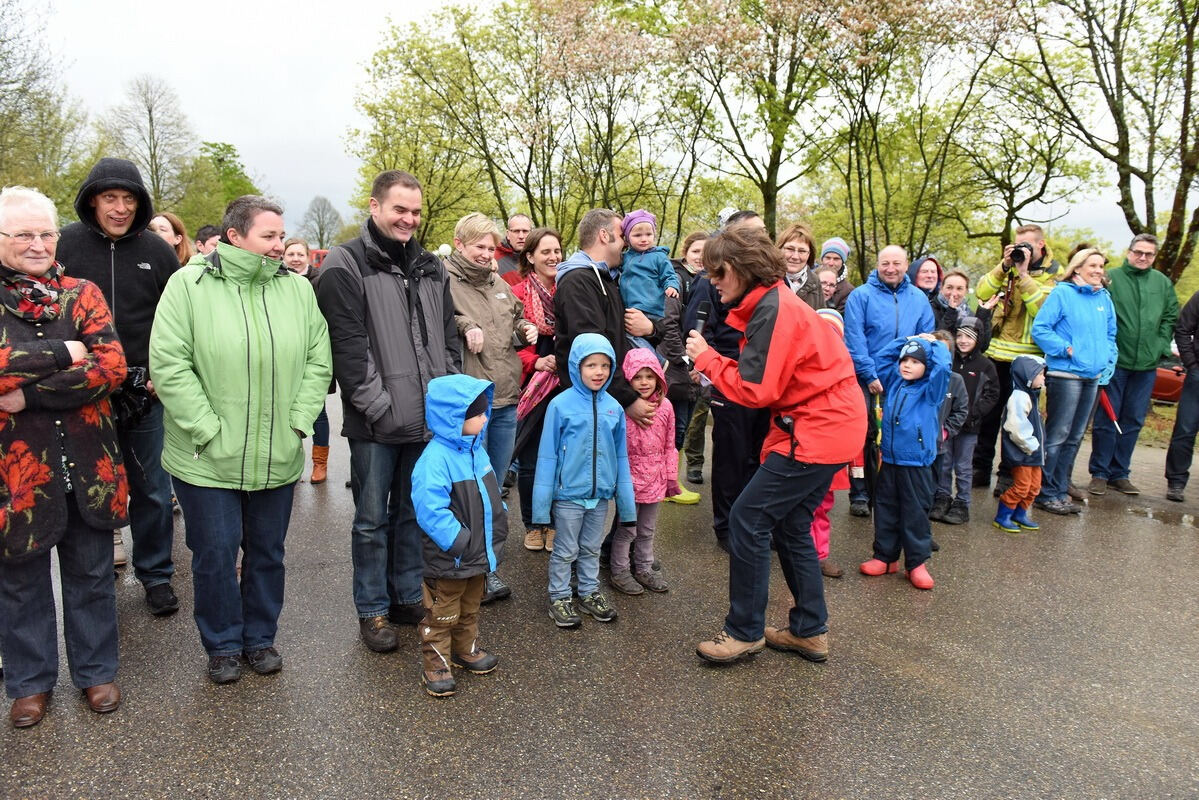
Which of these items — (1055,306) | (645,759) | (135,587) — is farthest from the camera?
(1055,306)

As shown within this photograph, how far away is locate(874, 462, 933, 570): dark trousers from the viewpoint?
4.81m

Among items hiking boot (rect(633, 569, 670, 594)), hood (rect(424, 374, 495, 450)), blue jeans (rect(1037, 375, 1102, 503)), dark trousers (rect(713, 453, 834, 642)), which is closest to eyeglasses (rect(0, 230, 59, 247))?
hood (rect(424, 374, 495, 450))

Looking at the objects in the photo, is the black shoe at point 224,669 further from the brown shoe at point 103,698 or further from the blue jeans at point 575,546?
the blue jeans at point 575,546

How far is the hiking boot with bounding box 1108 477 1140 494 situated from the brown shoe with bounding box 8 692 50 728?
28.9 feet

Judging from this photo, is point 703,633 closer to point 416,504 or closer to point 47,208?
point 416,504

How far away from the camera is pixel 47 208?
298cm

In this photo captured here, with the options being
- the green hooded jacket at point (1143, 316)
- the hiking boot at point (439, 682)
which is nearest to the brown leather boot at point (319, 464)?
the hiking boot at point (439, 682)

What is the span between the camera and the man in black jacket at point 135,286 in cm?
366

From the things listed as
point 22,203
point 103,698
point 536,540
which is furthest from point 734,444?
point 22,203

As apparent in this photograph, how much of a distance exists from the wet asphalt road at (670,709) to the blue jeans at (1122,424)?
3.18 meters

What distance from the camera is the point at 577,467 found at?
13.4ft

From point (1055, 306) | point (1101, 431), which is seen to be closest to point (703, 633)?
point (1055, 306)

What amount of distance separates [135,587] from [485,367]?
250 cm

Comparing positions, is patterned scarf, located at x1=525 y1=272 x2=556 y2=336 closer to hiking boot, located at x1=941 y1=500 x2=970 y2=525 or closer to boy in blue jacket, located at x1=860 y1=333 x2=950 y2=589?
boy in blue jacket, located at x1=860 y1=333 x2=950 y2=589
